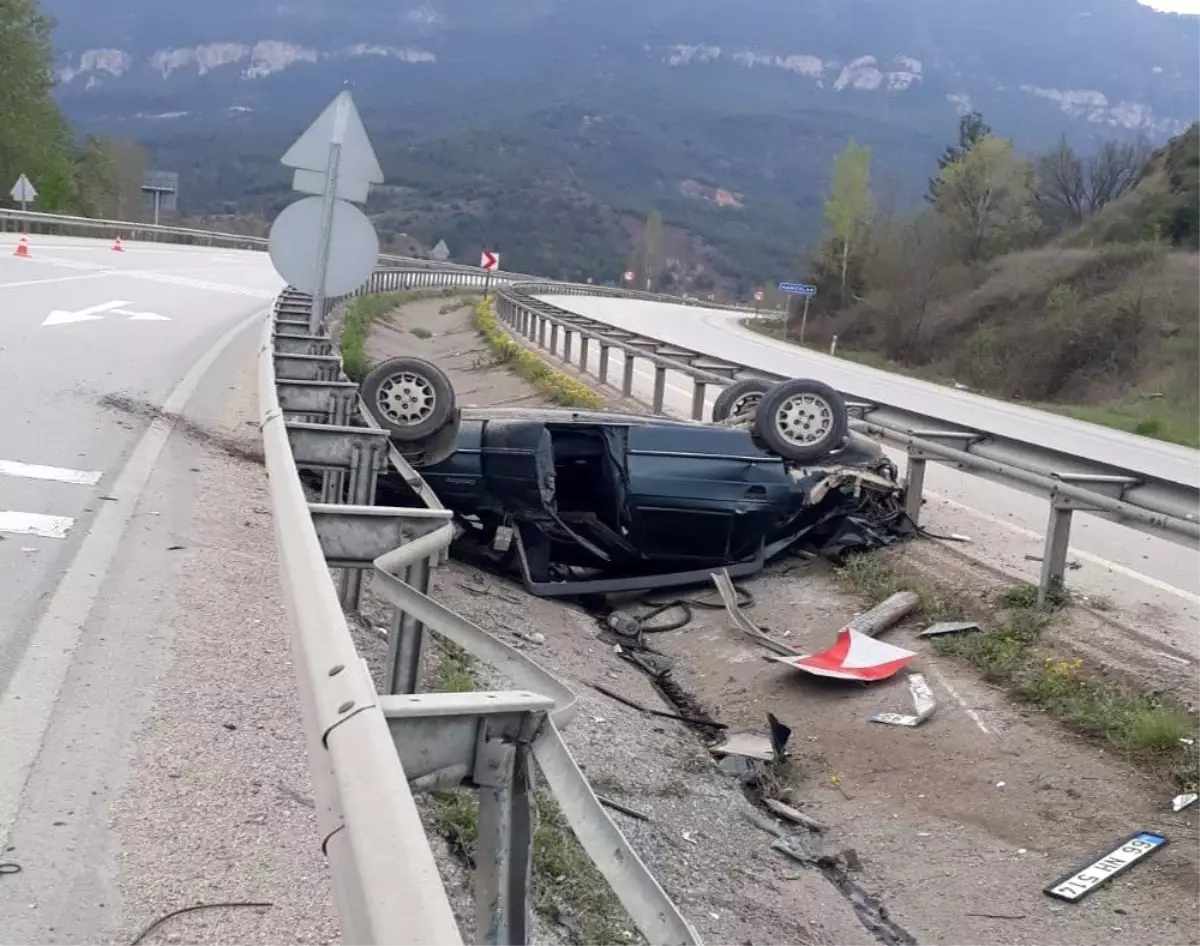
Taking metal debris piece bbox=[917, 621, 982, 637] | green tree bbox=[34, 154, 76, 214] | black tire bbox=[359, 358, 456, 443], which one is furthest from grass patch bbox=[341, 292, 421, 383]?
green tree bbox=[34, 154, 76, 214]

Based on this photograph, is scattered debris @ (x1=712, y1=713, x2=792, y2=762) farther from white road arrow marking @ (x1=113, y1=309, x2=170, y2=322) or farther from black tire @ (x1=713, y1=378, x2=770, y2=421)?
white road arrow marking @ (x1=113, y1=309, x2=170, y2=322)

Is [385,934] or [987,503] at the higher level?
[385,934]

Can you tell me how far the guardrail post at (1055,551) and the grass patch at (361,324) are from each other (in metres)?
4.93

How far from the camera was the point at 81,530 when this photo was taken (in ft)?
22.2

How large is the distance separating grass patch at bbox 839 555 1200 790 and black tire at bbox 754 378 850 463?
1.44 meters

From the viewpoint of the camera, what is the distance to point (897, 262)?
5238cm

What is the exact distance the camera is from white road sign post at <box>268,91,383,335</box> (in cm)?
1016

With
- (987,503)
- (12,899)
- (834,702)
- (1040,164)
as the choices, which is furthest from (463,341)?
(1040,164)

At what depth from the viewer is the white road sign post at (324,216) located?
10.2 m

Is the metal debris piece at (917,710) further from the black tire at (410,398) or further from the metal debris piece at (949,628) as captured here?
the black tire at (410,398)

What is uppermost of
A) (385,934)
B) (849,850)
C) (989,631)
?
(385,934)

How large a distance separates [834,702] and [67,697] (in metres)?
4.61

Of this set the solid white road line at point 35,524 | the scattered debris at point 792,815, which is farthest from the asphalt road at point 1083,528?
the solid white road line at point 35,524

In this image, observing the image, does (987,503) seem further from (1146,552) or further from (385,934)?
(385,934)
